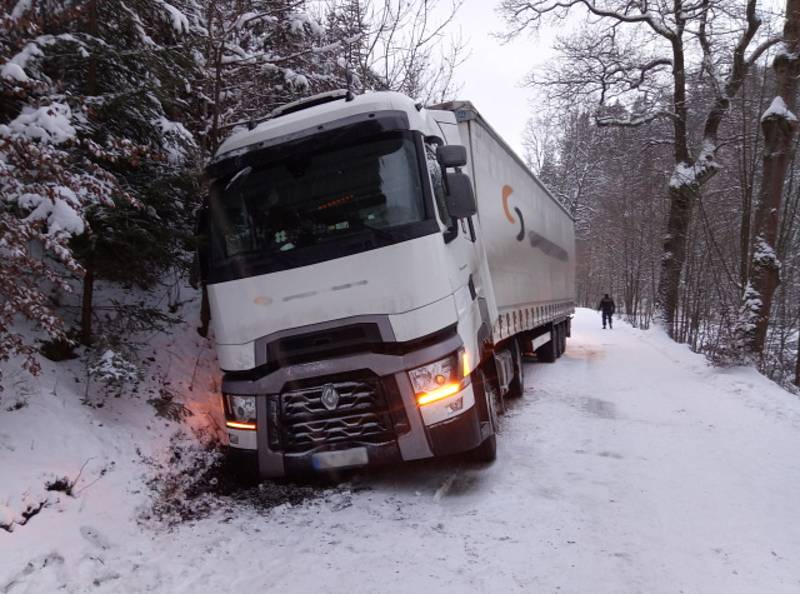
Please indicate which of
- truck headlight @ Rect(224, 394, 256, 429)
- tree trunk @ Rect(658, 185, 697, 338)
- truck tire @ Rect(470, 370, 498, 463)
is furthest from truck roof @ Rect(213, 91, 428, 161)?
tree trunk @ Rect(658, 185, 697, 338)

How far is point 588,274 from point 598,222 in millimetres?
14247

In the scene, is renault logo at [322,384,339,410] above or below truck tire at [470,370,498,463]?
above

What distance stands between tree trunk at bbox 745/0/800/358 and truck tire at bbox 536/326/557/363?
4.00 m

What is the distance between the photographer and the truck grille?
163 inches

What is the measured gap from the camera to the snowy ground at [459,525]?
10.1ft

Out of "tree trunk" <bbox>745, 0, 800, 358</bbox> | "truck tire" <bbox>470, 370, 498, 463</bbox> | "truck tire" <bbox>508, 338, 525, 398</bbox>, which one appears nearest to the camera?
"truck tire" <bbox>470, 370, 498, 463</bbox>

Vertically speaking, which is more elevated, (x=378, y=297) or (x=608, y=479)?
(x=378, y=297)

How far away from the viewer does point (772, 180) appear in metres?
10.2

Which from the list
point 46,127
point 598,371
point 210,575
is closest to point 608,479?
point 210,575

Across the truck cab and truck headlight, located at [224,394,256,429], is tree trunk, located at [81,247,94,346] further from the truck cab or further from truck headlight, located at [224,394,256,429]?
truck headlight, located at [224,394,256,429]

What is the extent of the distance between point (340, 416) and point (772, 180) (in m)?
10.6

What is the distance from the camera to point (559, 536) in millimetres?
3531

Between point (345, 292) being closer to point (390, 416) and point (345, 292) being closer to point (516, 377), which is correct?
point (390, 416)

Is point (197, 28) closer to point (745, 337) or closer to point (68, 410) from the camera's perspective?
point (68, 410)
